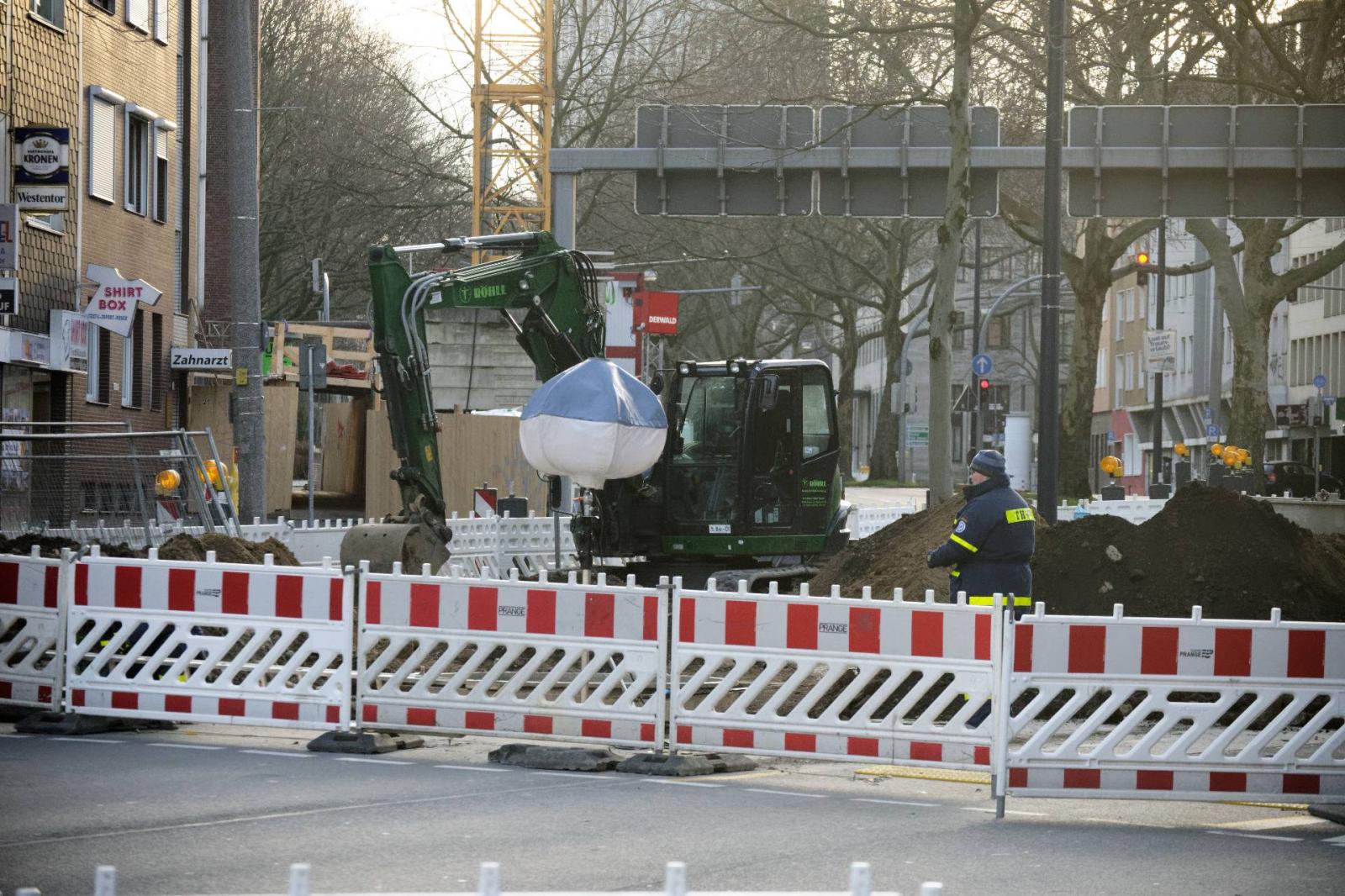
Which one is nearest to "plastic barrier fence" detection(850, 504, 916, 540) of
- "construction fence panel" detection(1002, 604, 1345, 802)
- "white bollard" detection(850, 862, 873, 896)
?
"construction fence panel" detection(1002, 604, 1345, 802)

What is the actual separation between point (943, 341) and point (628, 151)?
19.2 ft

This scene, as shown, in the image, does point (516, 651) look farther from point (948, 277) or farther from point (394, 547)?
point (948, 277)

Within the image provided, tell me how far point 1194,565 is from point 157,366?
24773 mm

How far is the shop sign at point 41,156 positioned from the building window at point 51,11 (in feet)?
10.5

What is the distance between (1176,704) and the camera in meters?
10.9

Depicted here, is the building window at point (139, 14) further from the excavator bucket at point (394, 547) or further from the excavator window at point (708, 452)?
the excavator bucket at point (394, 547)

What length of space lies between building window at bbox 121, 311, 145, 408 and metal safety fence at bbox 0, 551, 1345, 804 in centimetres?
2259

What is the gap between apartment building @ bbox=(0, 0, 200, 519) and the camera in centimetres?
2992

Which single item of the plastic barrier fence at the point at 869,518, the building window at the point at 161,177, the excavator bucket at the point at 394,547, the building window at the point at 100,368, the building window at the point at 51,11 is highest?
the building window at the point at 51,11

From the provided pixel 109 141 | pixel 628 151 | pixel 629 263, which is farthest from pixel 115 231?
pixel 629 263

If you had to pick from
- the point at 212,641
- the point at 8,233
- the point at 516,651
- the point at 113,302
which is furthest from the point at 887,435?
the point at 516,651

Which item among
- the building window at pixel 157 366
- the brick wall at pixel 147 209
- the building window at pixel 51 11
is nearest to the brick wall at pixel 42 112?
the building window at pixel 51 11

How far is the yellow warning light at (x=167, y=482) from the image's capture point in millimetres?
19891

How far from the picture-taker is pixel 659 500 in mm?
22906
